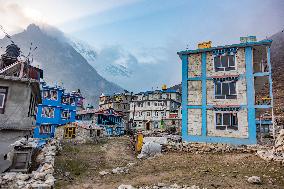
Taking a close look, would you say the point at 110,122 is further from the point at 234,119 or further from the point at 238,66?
the point at 238,66

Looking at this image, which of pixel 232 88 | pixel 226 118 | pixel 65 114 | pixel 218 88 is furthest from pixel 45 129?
pixel 232 88

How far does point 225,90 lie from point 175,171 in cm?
1261

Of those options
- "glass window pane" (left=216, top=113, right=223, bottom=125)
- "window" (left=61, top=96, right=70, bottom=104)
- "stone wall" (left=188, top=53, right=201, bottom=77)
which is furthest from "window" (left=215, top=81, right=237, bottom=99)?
"window" (left=61, top=96, right=70, bottom=104)

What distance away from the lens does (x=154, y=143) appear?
86.3ft

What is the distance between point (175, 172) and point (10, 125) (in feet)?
45.7

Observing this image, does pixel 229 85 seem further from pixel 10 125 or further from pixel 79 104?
pixel 79 104

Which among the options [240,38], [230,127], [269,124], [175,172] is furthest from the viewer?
[269,124]

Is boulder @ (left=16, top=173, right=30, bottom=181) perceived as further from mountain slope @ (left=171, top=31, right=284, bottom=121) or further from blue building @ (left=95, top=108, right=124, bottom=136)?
mountain slope @ (left=171, top=31, right=284, bottom=121)

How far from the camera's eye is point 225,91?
27.3 meters

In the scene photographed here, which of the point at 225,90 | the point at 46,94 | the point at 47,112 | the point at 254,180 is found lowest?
the point at 254,180

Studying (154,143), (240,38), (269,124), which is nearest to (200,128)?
(154,143)

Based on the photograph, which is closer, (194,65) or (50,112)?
(194,65)

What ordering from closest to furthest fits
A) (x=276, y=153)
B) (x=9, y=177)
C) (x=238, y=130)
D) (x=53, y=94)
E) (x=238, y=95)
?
1. (x=9, y=177)
2. (x=276, y=153)
3. (x=238, y=130)
4. (x=238, y=95)
5. (x=53, y=94)

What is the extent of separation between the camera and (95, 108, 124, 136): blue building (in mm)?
49406
